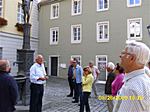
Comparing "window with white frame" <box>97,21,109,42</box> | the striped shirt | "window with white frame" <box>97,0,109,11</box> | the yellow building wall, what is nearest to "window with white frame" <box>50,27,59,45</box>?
the yellow building wall

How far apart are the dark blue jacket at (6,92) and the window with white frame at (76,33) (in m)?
21.4

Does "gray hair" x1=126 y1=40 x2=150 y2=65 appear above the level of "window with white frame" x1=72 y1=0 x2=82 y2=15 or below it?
below

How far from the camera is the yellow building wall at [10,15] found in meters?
23.4

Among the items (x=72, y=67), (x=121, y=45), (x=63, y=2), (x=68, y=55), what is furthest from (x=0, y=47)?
(x=72, y=67)

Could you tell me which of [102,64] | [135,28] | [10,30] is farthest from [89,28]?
[10,30]

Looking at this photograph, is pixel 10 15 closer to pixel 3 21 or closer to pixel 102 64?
pixel 3 21

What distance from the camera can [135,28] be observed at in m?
22.9

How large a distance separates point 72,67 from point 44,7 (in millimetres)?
18349

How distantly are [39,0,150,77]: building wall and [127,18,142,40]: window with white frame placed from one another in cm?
33

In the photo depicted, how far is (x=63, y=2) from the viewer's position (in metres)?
28.2

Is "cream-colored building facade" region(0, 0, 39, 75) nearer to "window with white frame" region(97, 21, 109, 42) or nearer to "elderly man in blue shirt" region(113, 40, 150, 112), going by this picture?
"window with white frame" region(97, 21, 109, 42)

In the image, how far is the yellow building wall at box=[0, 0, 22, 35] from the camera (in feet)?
76.7

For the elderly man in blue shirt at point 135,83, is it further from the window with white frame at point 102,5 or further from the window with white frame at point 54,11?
the window with white frame at point 54,11

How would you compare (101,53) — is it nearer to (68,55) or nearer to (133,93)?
(68,55)
